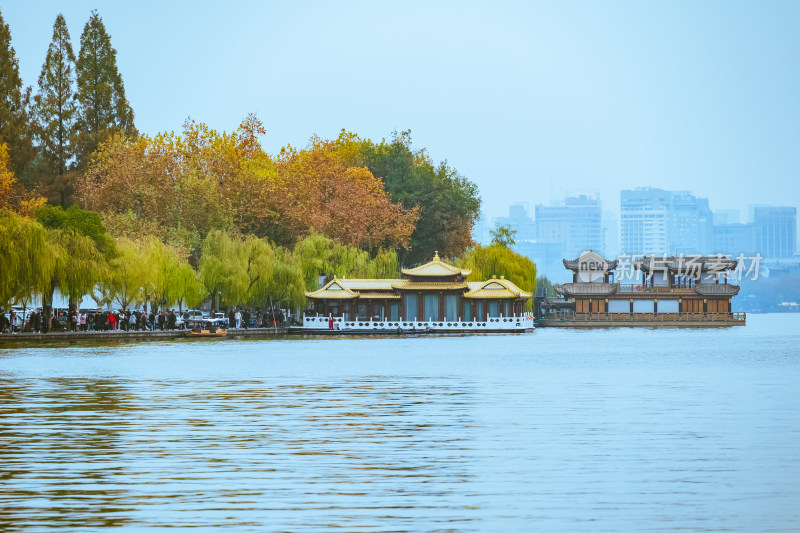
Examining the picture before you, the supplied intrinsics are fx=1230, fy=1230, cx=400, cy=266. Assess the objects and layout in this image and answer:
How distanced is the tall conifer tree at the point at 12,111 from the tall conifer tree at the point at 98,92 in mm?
3454

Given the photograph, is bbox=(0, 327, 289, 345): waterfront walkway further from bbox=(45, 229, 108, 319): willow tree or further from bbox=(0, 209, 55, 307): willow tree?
bbox=(0, 209, 55, 307): willow tree

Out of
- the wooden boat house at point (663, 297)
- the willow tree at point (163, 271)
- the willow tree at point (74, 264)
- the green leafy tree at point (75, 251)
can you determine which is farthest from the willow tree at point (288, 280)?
the wooden boat house at point (663, 297)

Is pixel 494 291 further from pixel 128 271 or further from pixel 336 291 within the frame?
pixel 128 271

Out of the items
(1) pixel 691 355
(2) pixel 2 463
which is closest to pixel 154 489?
(2) pixel 2 463

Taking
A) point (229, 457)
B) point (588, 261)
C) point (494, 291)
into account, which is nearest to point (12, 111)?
point (494, 291)

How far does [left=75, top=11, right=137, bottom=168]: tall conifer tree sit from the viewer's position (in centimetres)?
7088

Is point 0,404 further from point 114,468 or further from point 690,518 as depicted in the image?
point 690,518

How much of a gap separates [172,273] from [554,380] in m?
26.3

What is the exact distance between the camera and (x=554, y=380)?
3008 cm

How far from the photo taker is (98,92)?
71.1 meters

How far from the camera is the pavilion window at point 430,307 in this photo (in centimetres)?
6606

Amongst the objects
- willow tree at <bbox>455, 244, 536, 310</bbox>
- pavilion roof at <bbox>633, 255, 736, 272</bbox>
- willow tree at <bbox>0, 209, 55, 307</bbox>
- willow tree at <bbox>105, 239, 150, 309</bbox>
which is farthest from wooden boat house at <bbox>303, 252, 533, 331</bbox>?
pavilion roof at <bbox>633, 255, 736, 272</bbox>

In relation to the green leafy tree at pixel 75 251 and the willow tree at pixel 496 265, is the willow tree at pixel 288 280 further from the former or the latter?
the willow tree at pixel 496 265

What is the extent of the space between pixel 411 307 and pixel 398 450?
50.3 meters
